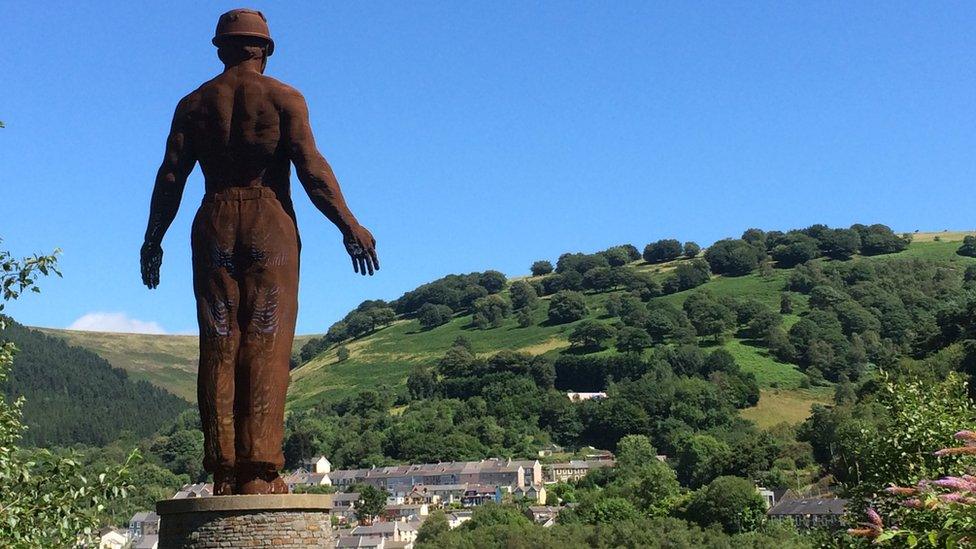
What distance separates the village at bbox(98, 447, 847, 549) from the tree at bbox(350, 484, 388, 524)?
0.33 meters

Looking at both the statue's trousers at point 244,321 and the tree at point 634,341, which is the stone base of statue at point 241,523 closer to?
the statue's trousers at point 244,321

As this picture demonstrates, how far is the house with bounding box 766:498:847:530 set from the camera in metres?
97.3

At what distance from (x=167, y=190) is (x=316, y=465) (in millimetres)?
148751

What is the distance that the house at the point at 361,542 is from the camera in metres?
112

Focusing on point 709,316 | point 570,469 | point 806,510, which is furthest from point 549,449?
point 806,510

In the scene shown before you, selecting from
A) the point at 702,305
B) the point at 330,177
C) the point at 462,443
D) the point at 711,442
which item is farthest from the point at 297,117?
the point at 702,305

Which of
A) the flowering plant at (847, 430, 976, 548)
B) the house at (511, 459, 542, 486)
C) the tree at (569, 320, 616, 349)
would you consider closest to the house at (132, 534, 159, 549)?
the house at (511, 459, 542, 486)

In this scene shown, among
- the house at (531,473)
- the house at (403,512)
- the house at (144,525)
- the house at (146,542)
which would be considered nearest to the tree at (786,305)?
the house at (531,473)

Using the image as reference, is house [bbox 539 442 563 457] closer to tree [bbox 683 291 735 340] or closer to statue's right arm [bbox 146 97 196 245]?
tree [bbox 683 291 735 340]

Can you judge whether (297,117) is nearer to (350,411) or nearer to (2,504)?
(2,504)

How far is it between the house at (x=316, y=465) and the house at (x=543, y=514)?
45.8 metres

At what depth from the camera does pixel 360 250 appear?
15750 mm

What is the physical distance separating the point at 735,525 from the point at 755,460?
25237 millimetres

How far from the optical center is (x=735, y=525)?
91.6 m
